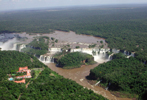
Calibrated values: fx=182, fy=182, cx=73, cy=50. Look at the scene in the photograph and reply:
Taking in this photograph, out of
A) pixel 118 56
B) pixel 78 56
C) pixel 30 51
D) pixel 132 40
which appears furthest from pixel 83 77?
pixel 132 40

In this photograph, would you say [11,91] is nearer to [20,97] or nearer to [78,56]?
[20,97]

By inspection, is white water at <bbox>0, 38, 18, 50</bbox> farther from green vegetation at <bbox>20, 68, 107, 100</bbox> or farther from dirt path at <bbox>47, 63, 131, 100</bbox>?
green vegetation at <bbox>20, 68, 107, 100</bbox>

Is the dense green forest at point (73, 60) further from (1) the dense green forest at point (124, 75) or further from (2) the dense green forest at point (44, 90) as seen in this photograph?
(2) the dense green forest at point (44, 90)

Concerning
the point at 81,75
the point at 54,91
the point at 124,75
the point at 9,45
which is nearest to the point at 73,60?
the point at 81,75

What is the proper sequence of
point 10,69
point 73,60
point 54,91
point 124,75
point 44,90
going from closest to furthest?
point 44,90
point 54,91
point 10,69
point 124,75
point 73,60

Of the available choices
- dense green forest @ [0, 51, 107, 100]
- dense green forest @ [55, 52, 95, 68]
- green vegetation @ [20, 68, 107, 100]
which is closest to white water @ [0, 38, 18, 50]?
dense green forest @ [55, 52, 95, 68]

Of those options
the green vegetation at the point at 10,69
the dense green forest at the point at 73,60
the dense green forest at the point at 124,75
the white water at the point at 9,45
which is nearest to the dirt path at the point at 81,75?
the dense green forest at the point at 73,60

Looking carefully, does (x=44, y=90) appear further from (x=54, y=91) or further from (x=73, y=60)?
(x=73, y=60)
